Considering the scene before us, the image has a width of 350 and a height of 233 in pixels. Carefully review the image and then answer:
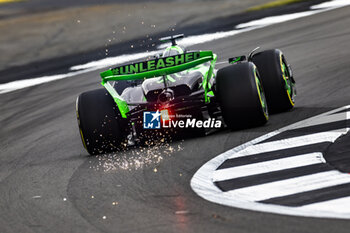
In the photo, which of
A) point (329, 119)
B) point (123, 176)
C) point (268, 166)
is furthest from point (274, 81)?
point (123, 176)

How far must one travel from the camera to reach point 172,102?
9453mm

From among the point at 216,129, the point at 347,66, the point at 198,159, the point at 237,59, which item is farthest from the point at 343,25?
the point at 198,159

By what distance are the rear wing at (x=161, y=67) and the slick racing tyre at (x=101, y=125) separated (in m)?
0.38

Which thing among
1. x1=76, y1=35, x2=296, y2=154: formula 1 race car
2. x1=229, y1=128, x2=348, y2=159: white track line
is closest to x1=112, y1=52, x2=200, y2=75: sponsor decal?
x1=76, y1=35, x2=296, y2=154: formula 1 race car

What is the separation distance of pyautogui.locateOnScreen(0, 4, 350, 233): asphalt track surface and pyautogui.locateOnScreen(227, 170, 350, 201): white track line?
1.27 feet

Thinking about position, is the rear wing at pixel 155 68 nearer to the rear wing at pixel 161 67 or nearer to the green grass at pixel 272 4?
the rear wing at pixel 161 67

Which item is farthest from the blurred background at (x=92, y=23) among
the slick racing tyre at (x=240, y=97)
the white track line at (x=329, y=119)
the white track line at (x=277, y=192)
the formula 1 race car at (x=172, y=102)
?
the white track line at (x=277, y=192)

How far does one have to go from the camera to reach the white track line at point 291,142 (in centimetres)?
845

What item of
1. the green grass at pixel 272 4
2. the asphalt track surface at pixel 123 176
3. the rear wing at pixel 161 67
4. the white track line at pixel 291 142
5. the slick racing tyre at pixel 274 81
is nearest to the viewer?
the asphalt track surface at pixel 123 176

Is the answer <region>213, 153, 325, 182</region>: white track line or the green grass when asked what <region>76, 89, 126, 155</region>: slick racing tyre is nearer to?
<region>213, 153, 325, 182</region>: white track line

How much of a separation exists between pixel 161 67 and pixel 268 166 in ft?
8.08

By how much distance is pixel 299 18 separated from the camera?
70.7 feet

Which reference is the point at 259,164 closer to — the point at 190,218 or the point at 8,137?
the point at 190,218

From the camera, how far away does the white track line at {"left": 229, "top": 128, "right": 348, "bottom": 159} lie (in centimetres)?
845
